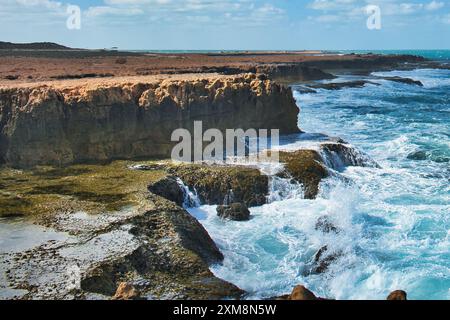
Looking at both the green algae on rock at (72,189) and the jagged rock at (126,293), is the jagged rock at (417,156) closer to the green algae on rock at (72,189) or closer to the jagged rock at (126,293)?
the green algae on rock at (72,189)

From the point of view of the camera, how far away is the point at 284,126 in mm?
24750

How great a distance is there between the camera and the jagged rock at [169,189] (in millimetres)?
16359

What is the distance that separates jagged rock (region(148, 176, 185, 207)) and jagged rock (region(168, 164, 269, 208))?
526mm

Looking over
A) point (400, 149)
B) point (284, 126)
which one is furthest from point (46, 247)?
point (400, 149)

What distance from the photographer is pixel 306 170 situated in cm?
1891

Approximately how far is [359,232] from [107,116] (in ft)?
33.8

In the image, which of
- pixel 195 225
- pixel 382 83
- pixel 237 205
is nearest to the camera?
pixel 195 225

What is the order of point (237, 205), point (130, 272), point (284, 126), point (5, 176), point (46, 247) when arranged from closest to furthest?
1. point (130, 272)
2. point (46, 247)
3. point (237, 205)
4. point (5, 176)
5. point (284, 126)

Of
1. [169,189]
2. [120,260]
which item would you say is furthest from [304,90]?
[120,260]

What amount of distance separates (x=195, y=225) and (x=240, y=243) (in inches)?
55.1

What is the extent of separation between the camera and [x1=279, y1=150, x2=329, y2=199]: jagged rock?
723 inches
